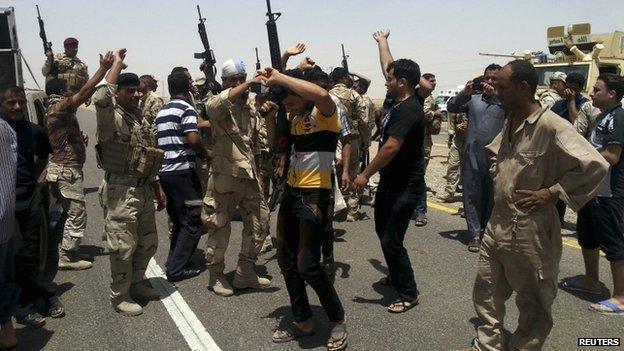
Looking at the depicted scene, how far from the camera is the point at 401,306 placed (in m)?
3.95

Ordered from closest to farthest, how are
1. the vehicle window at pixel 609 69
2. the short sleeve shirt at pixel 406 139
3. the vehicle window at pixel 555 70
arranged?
1. the short sleeve shirt at pixel 406 139
2. the vehicle window at pixel 609 69
3. the vehicle window at pixel 555 70

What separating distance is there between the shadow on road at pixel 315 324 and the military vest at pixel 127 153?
1.57 m

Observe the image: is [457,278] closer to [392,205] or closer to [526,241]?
[392,205]

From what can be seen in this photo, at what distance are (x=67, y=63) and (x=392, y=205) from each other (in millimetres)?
7958

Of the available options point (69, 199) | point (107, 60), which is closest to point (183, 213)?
point (69, 199)

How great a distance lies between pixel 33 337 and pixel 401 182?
304cm

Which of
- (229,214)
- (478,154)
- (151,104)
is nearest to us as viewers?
(229,214)

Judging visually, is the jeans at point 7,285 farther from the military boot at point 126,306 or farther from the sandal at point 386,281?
the sandal at point 386,281

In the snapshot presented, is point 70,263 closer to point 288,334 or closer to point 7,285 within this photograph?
point 7,285

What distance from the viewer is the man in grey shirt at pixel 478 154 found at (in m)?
5.24

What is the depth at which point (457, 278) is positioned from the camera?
4676 mm

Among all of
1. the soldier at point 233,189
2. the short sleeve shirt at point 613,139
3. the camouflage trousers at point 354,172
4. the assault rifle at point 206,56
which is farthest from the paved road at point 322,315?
the assault rifle at point 206,56

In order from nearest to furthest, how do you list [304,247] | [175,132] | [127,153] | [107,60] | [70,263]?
[304,247] < [107,60] < [127,153] < [175,132] < [70,263]

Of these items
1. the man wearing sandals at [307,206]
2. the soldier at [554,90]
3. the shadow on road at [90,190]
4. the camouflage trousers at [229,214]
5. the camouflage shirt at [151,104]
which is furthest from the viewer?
the shadow on road at [90,190]
